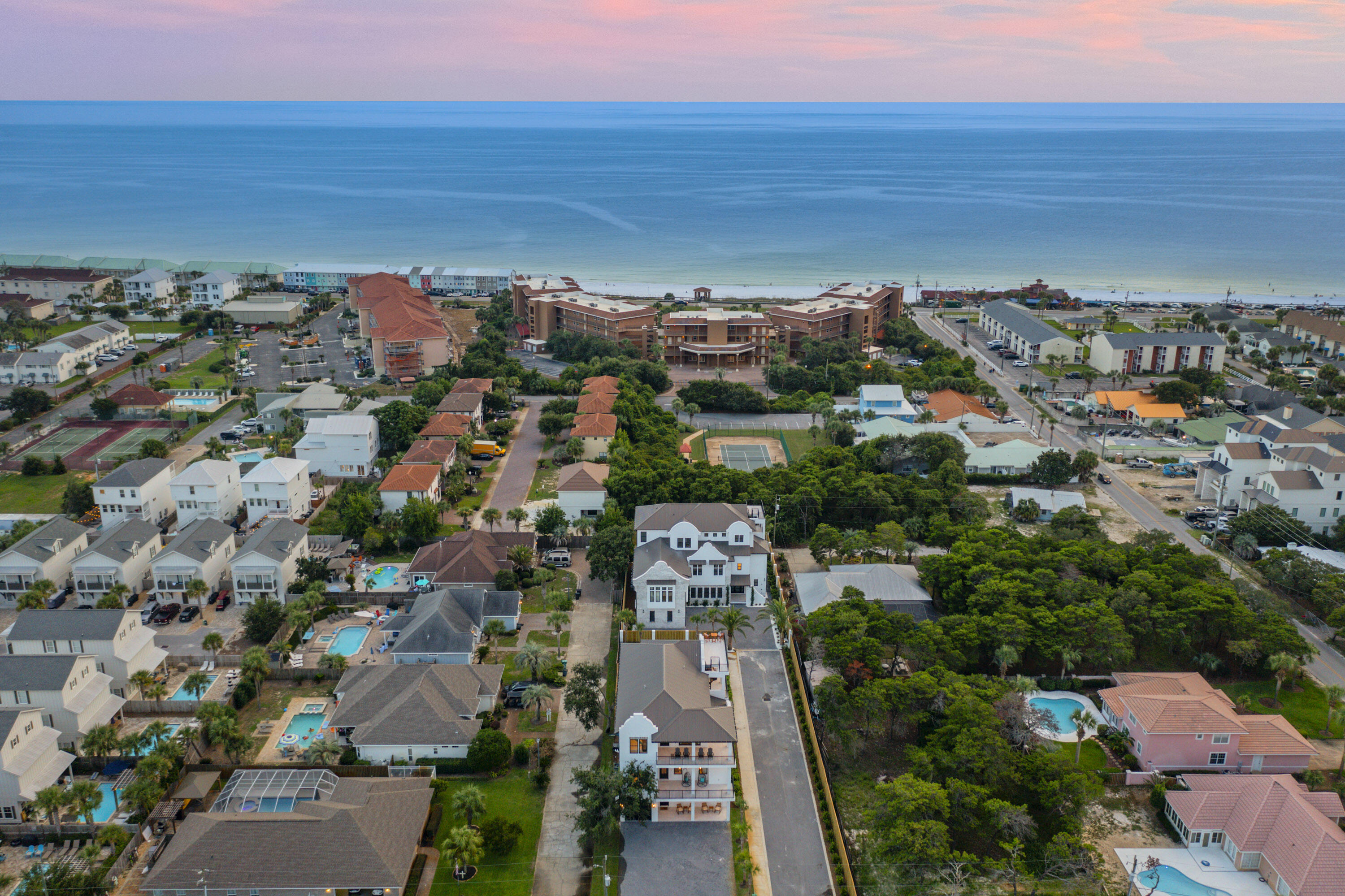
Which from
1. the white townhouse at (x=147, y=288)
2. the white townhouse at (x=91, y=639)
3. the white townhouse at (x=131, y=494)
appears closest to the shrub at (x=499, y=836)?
the white townhouse at (x=91, y=639)

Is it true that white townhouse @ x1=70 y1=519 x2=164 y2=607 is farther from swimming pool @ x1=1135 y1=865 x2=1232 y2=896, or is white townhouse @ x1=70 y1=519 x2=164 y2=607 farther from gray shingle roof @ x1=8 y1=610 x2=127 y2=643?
swimming pool @ x1=1135 y1=865 x2=1232 y2=896

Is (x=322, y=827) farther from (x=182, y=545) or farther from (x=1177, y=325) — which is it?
(x=1177, y=325)

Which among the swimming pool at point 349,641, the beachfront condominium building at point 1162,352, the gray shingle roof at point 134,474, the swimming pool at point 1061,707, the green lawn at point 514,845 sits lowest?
the green lawn at point 514,845

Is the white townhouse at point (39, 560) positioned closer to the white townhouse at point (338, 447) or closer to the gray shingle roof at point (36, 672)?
the gray shingle roof at point (36, 672)

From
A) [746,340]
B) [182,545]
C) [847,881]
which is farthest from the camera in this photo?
[746,340]

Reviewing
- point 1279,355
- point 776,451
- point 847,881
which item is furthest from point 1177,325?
point 847,881

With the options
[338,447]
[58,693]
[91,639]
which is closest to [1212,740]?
[58,693]

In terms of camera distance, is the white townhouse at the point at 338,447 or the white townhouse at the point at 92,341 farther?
the white townhouse at the point at 92,341
